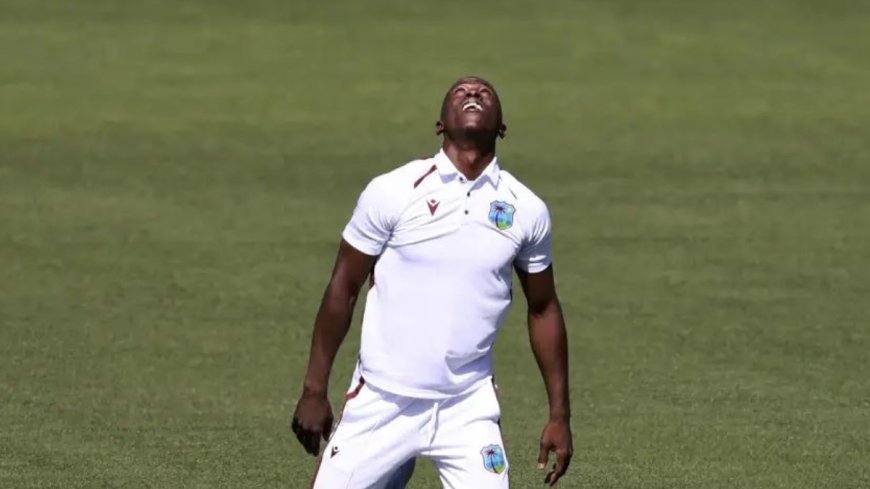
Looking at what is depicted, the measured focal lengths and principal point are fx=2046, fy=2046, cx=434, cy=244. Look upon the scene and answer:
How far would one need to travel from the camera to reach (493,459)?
840 centimetres

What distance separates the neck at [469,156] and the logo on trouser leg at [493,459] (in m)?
1.12

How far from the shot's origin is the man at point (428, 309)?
27.4ft

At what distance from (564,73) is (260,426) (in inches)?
443

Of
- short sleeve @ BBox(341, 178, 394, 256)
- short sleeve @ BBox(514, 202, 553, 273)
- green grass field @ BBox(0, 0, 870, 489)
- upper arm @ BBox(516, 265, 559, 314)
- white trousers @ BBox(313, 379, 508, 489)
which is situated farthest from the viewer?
green grass field @ BBox(0, 0, 870, 489)

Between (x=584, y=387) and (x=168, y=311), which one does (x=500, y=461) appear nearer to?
(x=584, y=387)

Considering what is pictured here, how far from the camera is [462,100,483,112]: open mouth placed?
830 cm

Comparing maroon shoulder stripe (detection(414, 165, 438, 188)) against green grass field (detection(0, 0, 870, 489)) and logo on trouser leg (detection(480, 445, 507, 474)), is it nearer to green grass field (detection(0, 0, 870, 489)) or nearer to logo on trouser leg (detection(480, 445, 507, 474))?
logo on trouser leg (detection(480, 445, 507, 474))

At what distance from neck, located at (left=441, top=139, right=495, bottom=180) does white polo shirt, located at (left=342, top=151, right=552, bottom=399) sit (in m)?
0.03

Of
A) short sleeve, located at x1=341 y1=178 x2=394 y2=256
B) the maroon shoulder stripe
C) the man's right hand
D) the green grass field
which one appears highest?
the maroon shoulder stripe

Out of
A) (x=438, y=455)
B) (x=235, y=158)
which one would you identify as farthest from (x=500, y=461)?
(x=235, y=158)

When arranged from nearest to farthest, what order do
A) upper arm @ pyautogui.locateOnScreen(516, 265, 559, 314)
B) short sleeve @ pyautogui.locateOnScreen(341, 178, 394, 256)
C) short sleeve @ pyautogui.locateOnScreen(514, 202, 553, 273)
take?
short sleeve @ pyautogui.locateOnScreen(341, 178, 394, 256), short sleeve @ pyautogui.locateOnScreen(514, 202, 553, 273), upper arm @ pyautogui.locateOnScreen(516, 265, 559, 314)

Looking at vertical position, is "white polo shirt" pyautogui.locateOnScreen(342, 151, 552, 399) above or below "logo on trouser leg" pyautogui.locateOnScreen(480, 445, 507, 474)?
above

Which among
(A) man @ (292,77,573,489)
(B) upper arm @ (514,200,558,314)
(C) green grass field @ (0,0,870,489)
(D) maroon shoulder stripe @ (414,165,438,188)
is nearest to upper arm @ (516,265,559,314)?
(B) upper arm @ (514,200,558,314)

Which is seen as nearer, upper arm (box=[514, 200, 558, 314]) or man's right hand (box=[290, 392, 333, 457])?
man's right hand (box=[290, 392, 333, 457])
